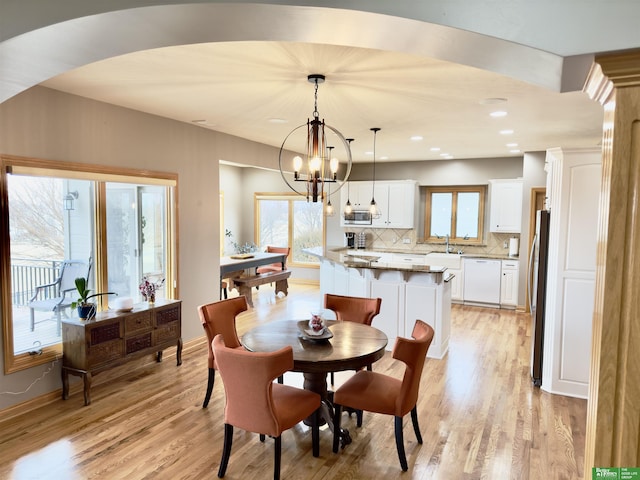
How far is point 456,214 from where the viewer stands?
335 inches

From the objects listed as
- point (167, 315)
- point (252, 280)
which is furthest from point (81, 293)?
point (252, 280)

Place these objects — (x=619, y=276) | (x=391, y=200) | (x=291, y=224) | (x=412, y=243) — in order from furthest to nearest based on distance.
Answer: (x=291, y=224)
(x=412, y=243)
(x=391, y=200)
(x=619, y=276)

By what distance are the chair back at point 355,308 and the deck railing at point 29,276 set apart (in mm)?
2576

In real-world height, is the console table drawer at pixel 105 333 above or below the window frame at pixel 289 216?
below

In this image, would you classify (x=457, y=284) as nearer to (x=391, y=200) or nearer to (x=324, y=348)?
(x=391, y=200)

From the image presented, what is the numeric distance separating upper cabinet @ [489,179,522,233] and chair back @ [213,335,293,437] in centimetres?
625

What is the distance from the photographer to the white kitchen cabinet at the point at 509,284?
24.2 ft

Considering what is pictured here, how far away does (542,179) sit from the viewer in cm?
704

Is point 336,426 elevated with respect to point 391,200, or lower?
lower

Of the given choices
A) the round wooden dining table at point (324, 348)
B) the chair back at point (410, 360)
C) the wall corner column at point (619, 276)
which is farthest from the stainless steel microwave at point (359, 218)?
the wall corner column at point (619, 276)

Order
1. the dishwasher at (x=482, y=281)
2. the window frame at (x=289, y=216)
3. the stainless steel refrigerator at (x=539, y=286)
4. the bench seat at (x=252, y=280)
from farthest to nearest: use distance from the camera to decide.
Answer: the window frame at (x=289, y=216), the dishwasher at (x=482, y=281), the bench seat at (x=252, y=280), the stainless steel refrigerator at (x=539, y=286)

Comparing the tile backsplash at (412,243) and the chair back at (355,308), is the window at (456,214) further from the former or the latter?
the chair back at (355,308)

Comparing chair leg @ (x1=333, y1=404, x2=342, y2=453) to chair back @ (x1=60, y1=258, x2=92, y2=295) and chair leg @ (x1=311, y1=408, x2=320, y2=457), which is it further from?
chair back @ (x1=60, y1=258, x2=92, y2=295)

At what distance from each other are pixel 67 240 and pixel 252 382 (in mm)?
2674
